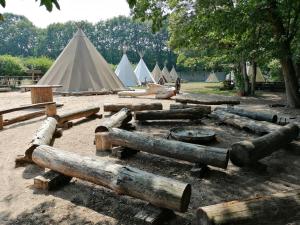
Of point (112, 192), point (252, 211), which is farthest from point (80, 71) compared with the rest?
point (252, 211)

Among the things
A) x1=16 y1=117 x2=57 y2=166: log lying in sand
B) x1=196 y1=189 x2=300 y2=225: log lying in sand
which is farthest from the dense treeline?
x1=196 y1=189 x2=300 y2=225: log lying in sand

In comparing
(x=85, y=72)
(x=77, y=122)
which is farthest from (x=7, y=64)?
(x=77, y=122)

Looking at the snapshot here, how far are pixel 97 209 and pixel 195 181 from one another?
1.83 meters

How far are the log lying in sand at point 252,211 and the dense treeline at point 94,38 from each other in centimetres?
8137

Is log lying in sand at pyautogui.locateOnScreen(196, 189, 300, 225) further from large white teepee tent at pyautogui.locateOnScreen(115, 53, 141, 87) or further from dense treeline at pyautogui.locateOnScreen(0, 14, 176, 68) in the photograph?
dense treeline at pyautogui.locateOnScreen(0, 14, 176, 68)

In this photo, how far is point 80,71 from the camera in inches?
893

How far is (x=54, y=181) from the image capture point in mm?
5160

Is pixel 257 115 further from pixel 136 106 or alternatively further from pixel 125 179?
pixel 125 179

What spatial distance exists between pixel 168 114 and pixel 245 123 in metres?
2.42

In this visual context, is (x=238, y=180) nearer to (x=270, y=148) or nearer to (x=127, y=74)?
(x=270, y=148)

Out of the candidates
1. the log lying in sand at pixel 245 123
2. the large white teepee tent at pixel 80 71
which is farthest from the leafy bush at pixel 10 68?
the log lying in sand at pixel 245 123

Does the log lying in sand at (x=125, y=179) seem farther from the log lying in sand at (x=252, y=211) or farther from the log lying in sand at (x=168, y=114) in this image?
the log lying in sand at (x=168, y=114)

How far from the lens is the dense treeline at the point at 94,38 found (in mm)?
87312

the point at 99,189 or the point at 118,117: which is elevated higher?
the point at 118,117
